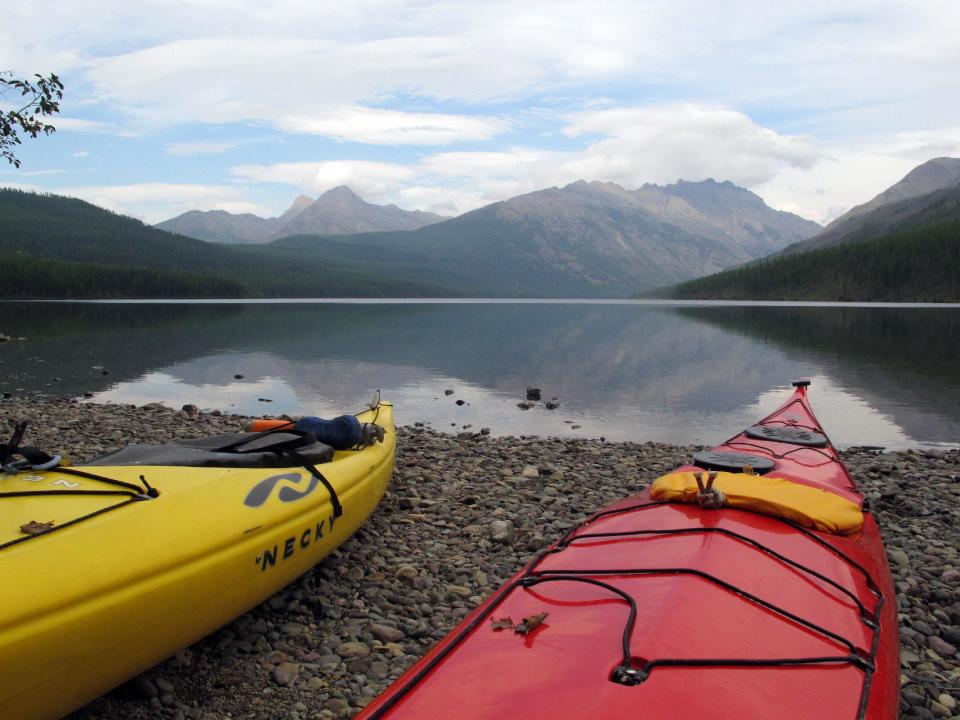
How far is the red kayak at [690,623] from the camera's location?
9.37 ft

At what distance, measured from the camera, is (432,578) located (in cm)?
641

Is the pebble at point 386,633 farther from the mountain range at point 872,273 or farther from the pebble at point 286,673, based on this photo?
the mountain range at point 872,273

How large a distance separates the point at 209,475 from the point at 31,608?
2.00 metres

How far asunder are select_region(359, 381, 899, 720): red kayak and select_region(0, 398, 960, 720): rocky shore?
122cm

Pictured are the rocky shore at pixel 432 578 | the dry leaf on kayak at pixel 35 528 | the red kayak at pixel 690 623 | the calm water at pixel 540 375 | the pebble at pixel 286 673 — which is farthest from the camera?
the calm water at pixel 540 375

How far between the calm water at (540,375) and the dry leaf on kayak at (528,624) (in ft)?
39.5

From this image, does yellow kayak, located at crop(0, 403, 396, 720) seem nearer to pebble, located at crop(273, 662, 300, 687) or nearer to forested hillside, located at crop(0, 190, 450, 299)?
pebble, located at crop(273, 662, 300, 687)

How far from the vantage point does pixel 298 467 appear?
247 inches

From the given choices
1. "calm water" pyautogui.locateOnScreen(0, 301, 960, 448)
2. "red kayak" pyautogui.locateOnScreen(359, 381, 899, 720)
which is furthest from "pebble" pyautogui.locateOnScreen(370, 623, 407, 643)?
"calm water" pyautogui.locateOnScreen(0, 301, 960, 448)

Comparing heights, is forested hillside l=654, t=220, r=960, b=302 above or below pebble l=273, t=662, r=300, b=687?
above

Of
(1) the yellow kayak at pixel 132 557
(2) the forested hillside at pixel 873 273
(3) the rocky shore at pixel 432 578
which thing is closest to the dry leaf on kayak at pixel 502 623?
(3) the rocky shore at pixel 432 578

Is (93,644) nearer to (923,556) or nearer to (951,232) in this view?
(923,556)

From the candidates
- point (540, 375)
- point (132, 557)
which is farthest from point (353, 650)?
point (540, 375)

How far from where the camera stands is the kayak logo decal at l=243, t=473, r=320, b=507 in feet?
17.3
